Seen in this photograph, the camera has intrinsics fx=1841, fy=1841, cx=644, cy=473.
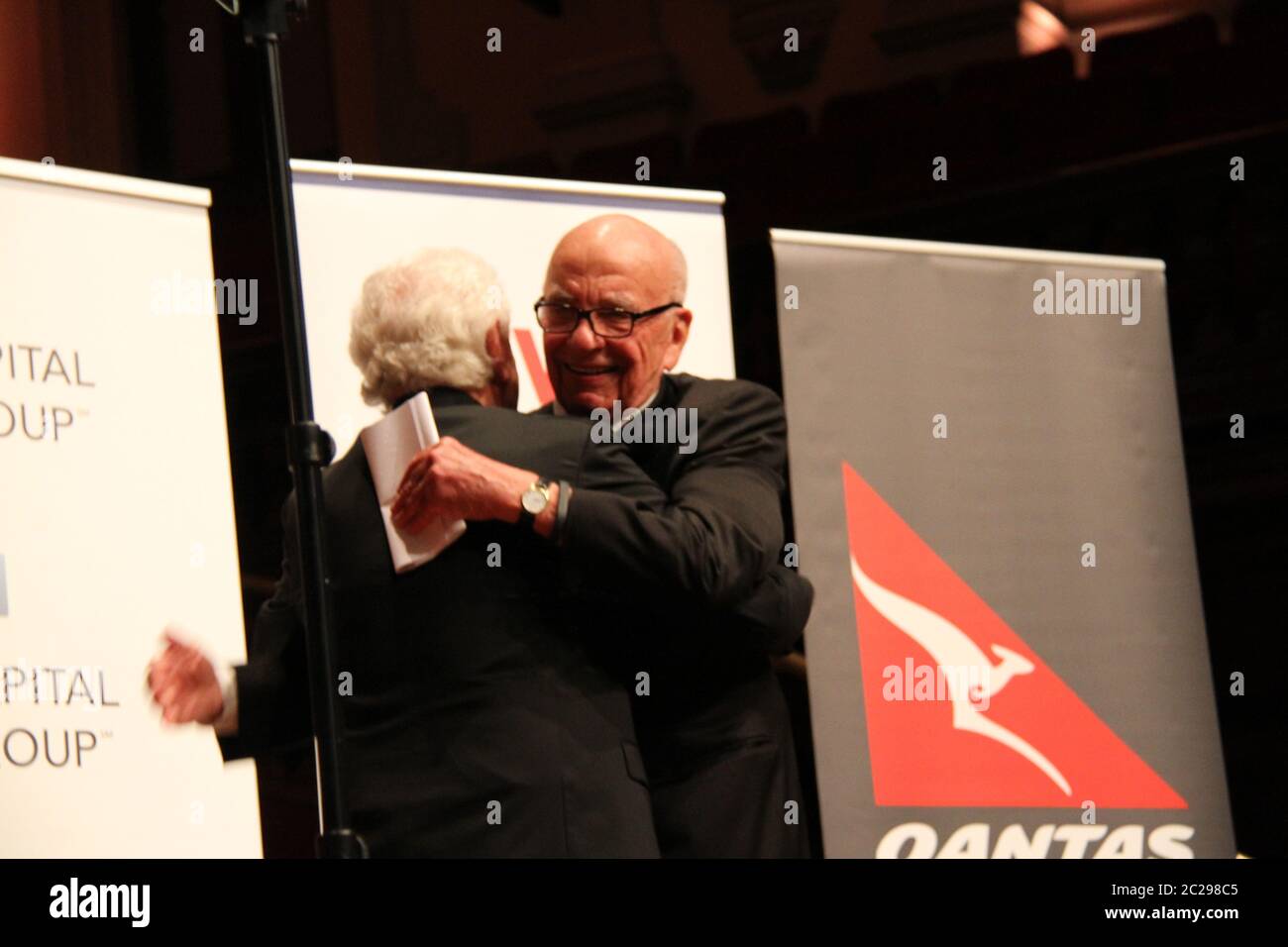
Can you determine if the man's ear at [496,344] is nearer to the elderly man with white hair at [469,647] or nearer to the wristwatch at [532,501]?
the elderly man with white hair at [469,647]

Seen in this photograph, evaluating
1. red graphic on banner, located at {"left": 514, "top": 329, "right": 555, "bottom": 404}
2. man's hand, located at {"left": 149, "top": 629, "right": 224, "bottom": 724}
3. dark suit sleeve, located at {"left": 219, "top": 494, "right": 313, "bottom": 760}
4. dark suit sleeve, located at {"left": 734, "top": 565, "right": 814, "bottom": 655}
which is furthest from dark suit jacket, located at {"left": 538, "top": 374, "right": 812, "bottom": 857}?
red graphic on banner, located at {"left": 514, "top": 329, "right": 555, "bottom": 404}

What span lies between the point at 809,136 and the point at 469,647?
11.7ft

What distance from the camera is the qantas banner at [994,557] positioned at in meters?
3.47

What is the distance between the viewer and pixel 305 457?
5.81 feet

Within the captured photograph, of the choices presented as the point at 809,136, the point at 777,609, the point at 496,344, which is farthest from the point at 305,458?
the point at 809,136

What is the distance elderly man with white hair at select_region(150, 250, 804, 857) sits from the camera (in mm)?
2242

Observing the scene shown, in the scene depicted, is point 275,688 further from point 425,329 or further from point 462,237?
point 462,237

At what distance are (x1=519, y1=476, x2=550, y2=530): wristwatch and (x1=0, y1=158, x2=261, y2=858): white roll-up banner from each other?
1.00 metres

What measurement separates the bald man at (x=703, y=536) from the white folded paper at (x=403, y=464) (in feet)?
0.70

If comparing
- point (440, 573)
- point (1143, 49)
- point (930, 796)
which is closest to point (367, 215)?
point (440, 573)

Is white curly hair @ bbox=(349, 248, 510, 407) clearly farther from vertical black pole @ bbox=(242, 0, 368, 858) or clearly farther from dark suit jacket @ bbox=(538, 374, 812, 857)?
vertical black pole @ bbox=(242, 0, 368, 858)
